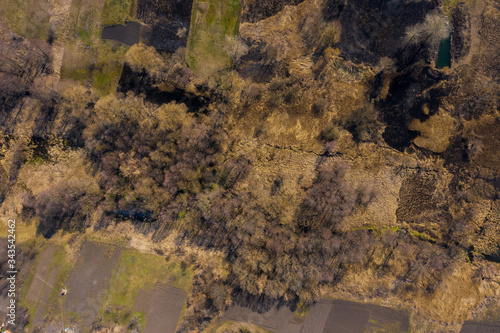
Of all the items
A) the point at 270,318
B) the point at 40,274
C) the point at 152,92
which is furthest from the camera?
the point at 152,92

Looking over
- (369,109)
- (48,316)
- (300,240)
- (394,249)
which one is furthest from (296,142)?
(48,316)

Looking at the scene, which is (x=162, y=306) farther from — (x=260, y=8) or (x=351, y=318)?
(x=260, y=8)

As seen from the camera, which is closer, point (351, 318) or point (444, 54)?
point (351, 318)

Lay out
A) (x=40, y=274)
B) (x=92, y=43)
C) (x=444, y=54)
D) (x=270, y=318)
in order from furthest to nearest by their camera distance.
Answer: (x=92, y=43) < (x=444, y=54) < (x=270, y=318) < (x=40, y=274)

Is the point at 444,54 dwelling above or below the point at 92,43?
above

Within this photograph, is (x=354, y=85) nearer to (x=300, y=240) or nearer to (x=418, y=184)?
(x=418, y=184)

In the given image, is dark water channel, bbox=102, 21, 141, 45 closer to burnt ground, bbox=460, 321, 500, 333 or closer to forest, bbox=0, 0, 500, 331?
forest, bbox=0, 0, 500, 331

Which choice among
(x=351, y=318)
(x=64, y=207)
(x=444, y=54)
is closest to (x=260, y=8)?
(x=444, y=54)

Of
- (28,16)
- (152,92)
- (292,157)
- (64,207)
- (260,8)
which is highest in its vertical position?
(260,8)
